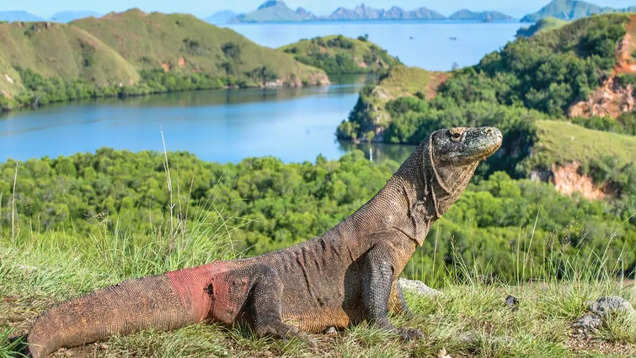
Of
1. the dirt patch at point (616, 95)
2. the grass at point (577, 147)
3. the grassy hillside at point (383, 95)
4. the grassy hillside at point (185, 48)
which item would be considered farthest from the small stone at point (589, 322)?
the grassy hillside at point (185, 48)

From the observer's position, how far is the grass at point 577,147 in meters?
49.0

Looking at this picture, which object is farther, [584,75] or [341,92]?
[341,92]

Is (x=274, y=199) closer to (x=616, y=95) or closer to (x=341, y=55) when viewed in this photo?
(x=616, y=95)

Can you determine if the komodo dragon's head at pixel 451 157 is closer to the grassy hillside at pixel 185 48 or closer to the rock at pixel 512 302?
the rock at pixel 512 302

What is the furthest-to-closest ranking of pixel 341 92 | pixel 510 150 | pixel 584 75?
1. pixel 341 92
2. pixel 584 75
3. pixel 510 150

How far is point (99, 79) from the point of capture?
4919 inches

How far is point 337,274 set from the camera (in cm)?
421

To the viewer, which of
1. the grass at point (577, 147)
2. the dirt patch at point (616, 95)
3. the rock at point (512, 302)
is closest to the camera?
the rock at point (512, 302)

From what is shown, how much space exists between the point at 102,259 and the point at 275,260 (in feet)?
6.18

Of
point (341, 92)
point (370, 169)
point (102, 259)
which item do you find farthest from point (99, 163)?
point (341, 92)

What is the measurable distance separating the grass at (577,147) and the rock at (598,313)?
153 ft

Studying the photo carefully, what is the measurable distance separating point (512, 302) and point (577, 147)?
48.8 meters

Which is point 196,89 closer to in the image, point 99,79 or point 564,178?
point 99,79

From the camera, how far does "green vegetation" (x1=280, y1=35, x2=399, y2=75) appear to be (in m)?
173
